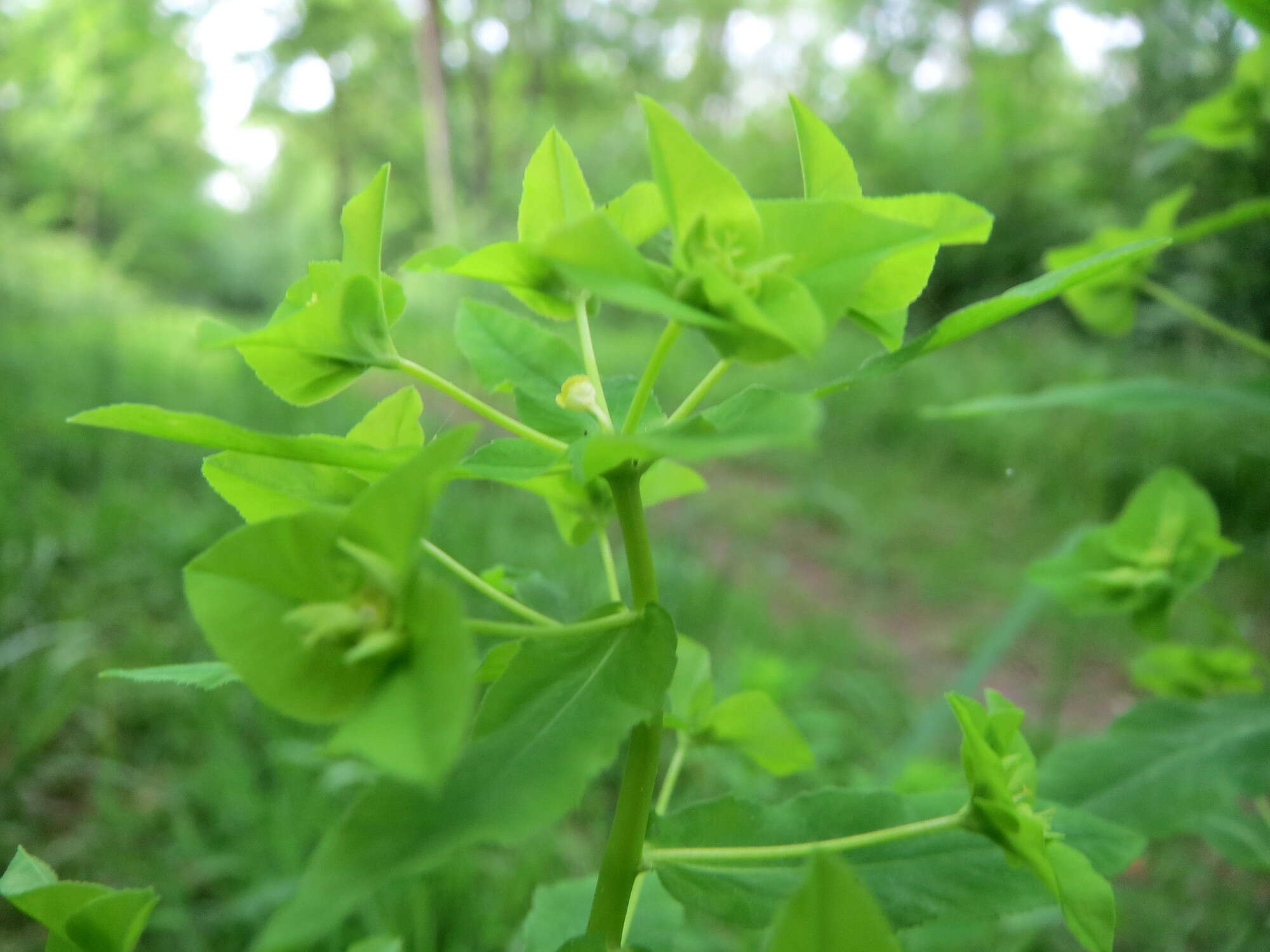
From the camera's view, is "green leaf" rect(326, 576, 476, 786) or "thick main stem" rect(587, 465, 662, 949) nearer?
"green leaf" rect(326, 576, 476, 786)

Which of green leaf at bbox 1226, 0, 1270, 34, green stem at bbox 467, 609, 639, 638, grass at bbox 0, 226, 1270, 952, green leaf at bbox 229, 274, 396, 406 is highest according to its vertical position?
green leaf at bbox 1226, 0, 1270, 34

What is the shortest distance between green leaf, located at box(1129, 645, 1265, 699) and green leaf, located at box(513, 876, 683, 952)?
63cm

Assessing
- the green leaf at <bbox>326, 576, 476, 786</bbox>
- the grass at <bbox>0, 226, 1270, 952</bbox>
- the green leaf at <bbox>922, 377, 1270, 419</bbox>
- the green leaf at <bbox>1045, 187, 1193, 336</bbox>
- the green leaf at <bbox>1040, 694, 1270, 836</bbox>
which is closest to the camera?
the green leaf at <bbox>326, 576, 476, 786</bbox>

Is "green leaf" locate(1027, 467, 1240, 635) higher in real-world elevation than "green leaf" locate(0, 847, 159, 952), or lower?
lower

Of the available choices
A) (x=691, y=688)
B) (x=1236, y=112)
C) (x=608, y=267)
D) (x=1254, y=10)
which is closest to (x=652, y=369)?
(x=608, y=267)

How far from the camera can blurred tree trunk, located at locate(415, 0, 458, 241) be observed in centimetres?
997

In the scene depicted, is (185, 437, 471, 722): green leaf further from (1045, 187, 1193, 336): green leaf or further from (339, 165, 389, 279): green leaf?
(1045, 187, 1193, 336): green leaf

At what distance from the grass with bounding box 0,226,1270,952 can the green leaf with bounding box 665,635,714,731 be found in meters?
0.08

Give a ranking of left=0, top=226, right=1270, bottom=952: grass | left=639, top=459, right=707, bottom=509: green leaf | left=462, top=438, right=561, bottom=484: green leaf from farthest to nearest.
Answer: left=0, top=226, right=1270, bottom=952: grass < left=639, top=459, right=707, bottom=509: green leaf < left=462, top=438, right=561, bottom=484: green leaf

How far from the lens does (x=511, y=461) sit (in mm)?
375

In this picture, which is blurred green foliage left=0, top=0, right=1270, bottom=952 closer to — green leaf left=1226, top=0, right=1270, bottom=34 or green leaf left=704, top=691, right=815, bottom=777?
Result: green leaf left=704, top=691, right=815, bottom=777

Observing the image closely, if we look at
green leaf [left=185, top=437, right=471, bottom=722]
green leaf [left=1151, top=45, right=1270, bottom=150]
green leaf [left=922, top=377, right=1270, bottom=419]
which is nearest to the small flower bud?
green leaf [left=185, top=437, right=471, bottom=722]

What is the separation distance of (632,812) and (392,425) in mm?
210

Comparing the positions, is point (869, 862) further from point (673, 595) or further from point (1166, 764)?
point (1166, 764)
